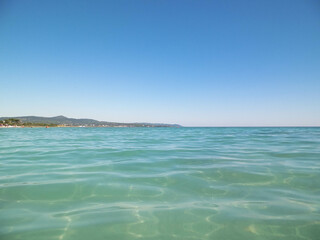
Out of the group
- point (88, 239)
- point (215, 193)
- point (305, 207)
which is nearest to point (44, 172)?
point (88, 239)

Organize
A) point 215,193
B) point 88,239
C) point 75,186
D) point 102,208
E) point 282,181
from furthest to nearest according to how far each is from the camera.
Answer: point 282,181 < point 75,186 < point 215,193 < point 102,208 < point 88,239

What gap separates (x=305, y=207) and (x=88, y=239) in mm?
4299

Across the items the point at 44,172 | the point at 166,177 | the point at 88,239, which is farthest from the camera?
the point at 44,172

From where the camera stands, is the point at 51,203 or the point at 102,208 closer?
the point at 102,208

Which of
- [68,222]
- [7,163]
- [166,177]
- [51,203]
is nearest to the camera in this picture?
[68,222]

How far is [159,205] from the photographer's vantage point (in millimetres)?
4062

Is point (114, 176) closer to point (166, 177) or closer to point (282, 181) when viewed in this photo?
point (166, 177)

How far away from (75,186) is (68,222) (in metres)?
1.95

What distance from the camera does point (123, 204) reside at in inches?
161

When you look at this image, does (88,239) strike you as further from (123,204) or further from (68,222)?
(123,204)

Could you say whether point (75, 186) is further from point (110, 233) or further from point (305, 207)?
point (305, 207)

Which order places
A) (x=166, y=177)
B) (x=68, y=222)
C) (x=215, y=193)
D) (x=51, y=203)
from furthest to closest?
1. (x=166, y=177)
2. (x=215, y=193)
3. (x=51, y=203)
4. (x=68, y=222)

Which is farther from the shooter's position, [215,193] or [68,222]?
[215,193]

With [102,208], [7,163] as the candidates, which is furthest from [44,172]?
[102,208]
